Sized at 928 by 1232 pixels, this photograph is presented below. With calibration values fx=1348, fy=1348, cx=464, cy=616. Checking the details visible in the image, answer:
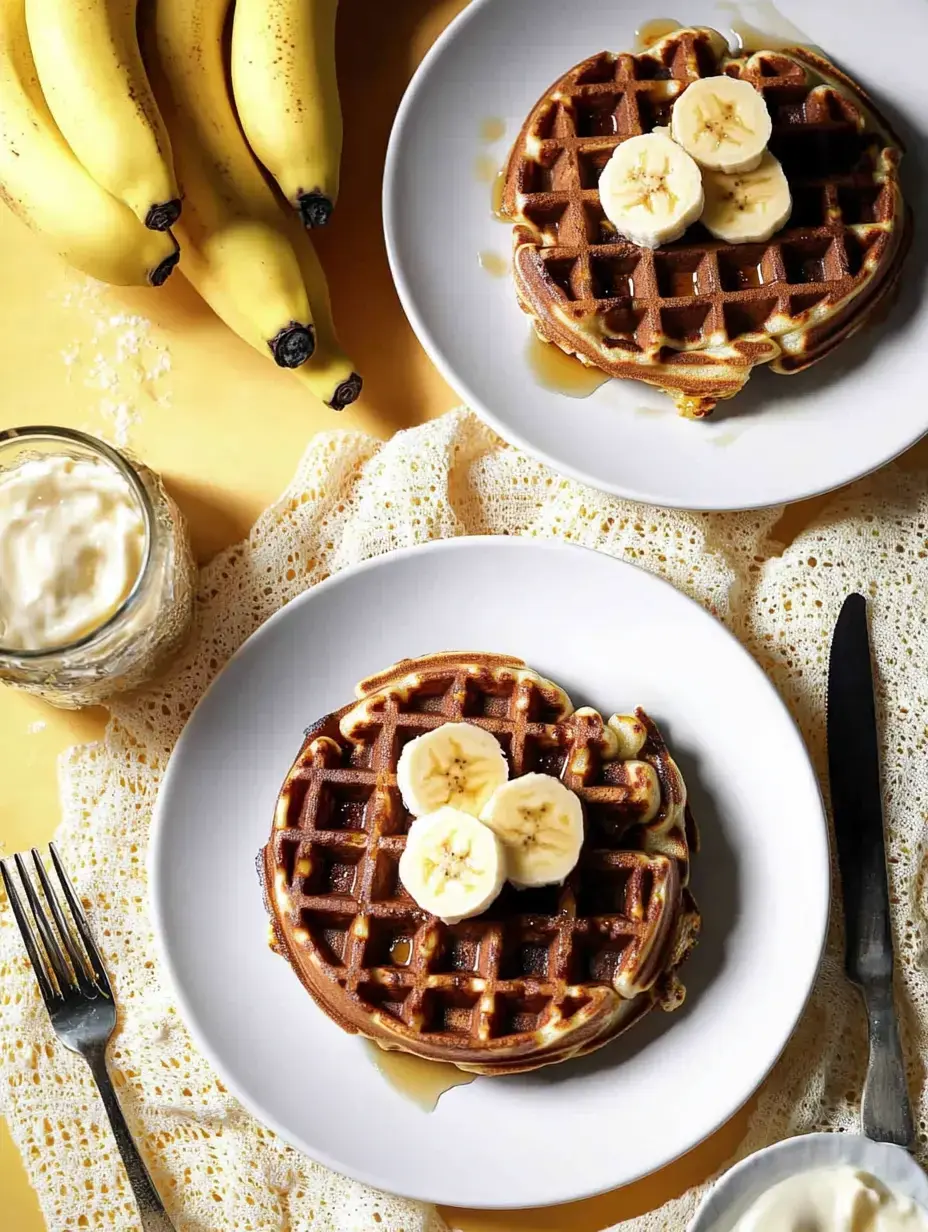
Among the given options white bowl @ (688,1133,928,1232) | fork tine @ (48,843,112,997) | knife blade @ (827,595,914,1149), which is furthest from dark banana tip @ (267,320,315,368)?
white bowl @ (688,1133,928,1232)

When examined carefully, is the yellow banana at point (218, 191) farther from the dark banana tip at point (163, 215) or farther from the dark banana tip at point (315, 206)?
the dark banana tip at point (163, 215)

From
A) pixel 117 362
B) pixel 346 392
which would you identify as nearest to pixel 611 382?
pixel 346 392

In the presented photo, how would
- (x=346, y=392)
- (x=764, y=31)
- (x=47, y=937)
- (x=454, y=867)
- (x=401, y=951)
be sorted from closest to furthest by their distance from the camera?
(x=454, y=867)
(x=401, y=951)
(x=47, y=937)
(x=346, y=392)
(x=764, y=31)

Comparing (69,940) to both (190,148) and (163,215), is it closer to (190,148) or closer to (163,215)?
(163,215)

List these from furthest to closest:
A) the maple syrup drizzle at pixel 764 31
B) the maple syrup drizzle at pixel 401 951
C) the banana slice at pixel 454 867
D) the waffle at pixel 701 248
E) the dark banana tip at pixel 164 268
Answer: the maple syrup drizzle at pixel 764 31 → the waffle at pixel 701 248 → the dark banana tip at pixel 164 268 → the maple syrup drizzle at pixel 401 951 → the banana slice at pixel 454 867

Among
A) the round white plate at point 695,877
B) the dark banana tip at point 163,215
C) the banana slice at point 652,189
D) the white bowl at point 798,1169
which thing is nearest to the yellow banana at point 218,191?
the dark banana tip at point 163,215

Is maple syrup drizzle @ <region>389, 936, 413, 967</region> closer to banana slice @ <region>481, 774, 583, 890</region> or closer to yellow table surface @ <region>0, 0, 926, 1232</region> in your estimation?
banana slice @ <region>481, 774, 583, 890</region>
